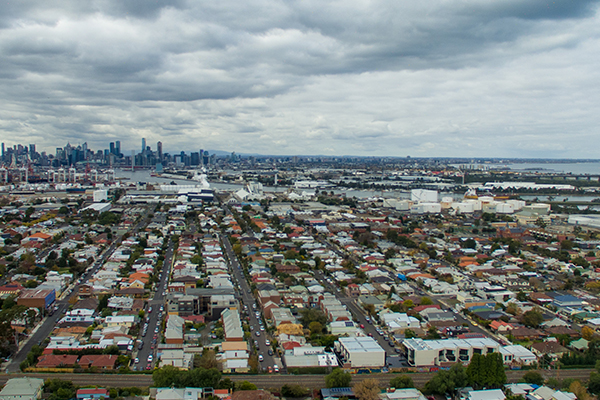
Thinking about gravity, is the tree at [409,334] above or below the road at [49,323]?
above

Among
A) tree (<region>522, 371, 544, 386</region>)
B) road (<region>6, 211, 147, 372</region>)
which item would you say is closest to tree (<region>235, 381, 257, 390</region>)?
road (<region>6, 211, 147, 372</region>)

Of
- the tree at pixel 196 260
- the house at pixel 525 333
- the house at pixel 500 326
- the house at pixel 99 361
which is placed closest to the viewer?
the house at pixel 99 361

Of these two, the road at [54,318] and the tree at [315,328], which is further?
the tree at [315,328]

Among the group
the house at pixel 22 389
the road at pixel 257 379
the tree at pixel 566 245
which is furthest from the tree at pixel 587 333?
the house at pixel 22 389

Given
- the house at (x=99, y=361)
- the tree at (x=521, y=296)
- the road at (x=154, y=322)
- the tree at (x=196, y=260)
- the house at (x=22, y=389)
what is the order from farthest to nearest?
the tree at (x=196, y=260), the tree at (x=521, y=296), the road at (x=154, y=322), the house at (x=99, y=361), the house at (x=22, y=389)

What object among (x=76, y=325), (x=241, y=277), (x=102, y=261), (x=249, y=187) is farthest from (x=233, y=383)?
(x=249, y=187)

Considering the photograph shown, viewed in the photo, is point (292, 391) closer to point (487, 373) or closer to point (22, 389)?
point (487, 373)

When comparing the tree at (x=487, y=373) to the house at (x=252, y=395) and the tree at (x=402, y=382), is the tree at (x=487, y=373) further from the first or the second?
the house at (x=252, y=395)
